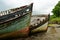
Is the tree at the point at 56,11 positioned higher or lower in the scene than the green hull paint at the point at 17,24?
lower

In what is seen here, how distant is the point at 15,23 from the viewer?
18312 mm

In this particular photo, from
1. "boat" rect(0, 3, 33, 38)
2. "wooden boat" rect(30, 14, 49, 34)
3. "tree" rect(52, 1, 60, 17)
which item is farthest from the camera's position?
"tree" rect(52, 1, 60, 17)

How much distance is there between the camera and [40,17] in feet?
76.8

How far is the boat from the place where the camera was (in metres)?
17.7

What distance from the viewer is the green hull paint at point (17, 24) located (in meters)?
18.0

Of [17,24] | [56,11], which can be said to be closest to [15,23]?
[17,24]

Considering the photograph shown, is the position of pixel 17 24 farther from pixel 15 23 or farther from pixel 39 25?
pixel 39 25

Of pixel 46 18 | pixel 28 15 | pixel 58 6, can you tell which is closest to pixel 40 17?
pixel 46 18

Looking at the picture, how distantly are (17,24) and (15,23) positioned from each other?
250 mm

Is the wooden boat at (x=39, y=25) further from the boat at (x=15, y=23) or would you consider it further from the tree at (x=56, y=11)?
the tree at (x=56, y=11)

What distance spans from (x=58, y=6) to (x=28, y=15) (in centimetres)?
4743

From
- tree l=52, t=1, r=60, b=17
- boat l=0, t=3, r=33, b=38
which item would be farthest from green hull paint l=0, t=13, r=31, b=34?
tree l=52, t=1, r=60, b=17

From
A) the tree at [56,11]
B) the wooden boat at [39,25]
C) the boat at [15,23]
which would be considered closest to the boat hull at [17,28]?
the boat at [15,23]

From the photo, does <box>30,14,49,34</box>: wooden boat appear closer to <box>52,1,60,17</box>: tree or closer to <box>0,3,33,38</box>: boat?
<box>0,3,33,38</box>: boat
